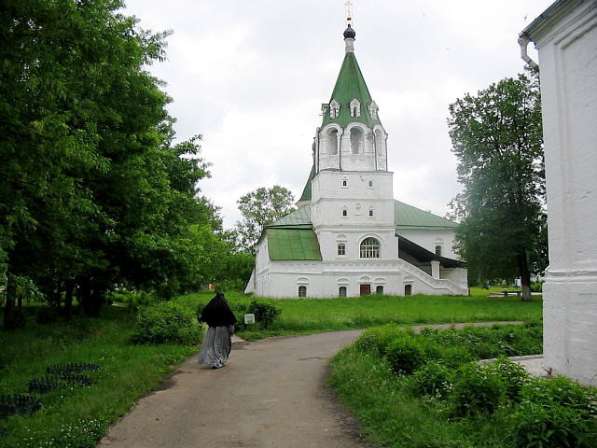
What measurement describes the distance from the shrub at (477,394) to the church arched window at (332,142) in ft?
129

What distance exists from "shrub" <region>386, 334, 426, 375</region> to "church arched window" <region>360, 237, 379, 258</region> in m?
35.1

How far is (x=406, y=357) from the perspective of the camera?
9430 millimetres

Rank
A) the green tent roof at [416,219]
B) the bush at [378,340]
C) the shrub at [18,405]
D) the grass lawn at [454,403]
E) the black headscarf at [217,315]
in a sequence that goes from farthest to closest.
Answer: the green tent roof at [416,219]
the black headscarf at [217,315]
the bush at [378,340]
the shrub at [18,405]
the grass lawn at [454,403]

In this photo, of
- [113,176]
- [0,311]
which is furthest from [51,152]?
[0,311]

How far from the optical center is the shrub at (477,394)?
21.3 feet

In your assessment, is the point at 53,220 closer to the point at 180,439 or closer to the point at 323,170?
the point at 180,439

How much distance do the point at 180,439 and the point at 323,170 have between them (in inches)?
1522

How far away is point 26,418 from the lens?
6973 millimetres

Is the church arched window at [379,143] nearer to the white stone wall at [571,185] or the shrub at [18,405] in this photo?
the white stone wall at [571,185]

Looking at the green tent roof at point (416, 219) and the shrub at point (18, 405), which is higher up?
the green tent roof at point (416, 219)

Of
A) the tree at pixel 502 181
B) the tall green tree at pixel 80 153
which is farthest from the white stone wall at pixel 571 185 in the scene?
the tree at pixel 502 181

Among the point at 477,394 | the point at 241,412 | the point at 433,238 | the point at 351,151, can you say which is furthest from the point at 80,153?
the point at 433,238

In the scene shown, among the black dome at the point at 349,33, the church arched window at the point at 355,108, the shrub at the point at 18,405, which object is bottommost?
the shrub at the point at 18,405

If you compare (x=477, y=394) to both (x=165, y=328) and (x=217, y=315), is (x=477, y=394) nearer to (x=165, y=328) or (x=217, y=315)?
(x=217, y=315)
